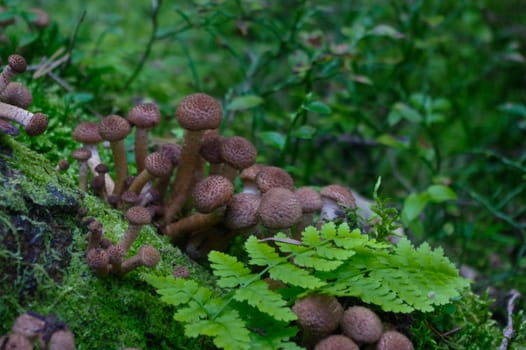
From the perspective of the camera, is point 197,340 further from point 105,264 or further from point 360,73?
point 360,73

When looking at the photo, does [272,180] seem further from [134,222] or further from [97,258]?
[97,258]

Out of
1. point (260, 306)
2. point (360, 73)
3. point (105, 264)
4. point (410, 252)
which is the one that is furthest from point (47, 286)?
point (360, 73)

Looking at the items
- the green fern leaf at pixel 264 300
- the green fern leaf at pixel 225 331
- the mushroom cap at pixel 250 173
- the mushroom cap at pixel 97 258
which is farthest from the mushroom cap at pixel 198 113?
the green fern leaf at pixel 225 331

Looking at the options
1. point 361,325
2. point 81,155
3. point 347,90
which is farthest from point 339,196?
point 347,90

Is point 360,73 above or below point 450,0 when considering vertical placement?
below

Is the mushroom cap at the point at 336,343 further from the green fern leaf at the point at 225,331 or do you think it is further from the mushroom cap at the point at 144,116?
the mushroom cap at the point at 144,116

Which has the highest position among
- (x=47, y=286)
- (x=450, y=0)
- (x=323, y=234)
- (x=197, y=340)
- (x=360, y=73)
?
(x=450, y=0)

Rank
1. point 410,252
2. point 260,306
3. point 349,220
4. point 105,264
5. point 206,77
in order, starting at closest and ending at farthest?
point 260,306
point 105,264
point 410,252
point 349,220
point 206,77
